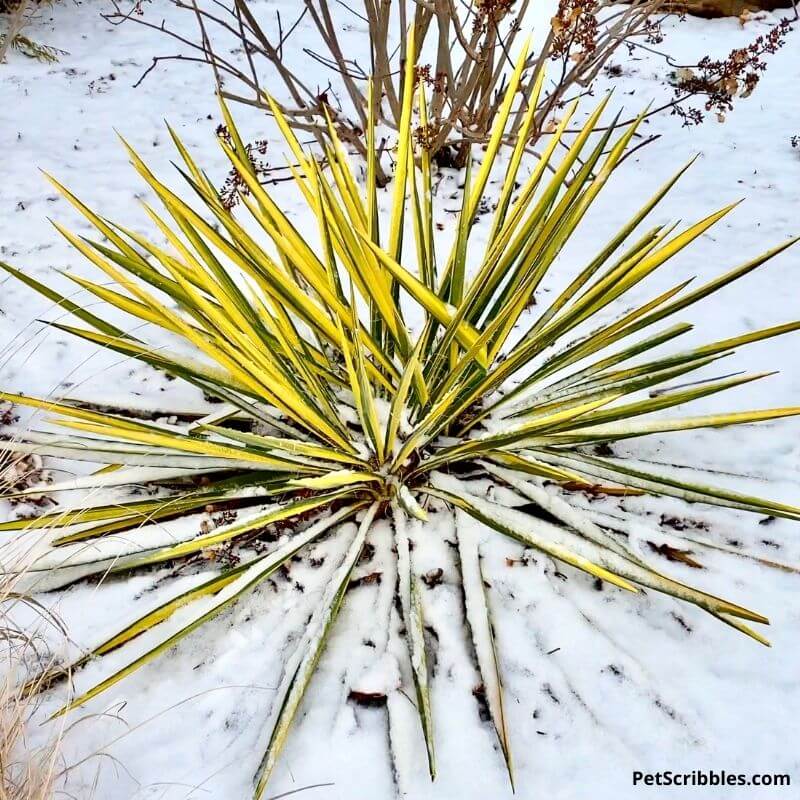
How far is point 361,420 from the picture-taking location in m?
1.18

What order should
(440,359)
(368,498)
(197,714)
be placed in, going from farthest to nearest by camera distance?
(368,498) < (440,359) < (197,714)

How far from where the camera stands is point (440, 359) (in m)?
1.16

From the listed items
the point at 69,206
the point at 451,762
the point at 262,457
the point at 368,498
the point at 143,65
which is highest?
the point at 143,65

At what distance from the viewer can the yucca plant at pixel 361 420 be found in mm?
1012

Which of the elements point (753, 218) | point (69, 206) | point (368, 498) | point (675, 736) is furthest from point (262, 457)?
point (753, 218)

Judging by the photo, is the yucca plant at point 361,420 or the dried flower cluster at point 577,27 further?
the dried flower cluster at point 577,27

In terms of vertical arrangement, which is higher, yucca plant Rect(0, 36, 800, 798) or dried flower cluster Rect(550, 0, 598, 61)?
dried flower cluster Rect(550, 0, 598, 61)

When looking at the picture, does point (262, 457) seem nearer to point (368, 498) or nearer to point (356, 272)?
point (368, 498)

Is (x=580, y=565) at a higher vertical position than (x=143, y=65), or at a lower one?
lower

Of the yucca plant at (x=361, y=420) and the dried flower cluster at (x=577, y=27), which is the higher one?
the dried flower cluster at (x=577, y=27)

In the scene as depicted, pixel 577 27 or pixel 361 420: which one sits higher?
pixel 577 27

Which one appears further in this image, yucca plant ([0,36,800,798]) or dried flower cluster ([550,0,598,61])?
dried flower cluster ([550,0,598,61])

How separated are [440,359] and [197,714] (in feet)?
2.53

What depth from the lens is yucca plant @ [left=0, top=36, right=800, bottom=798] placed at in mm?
1012
